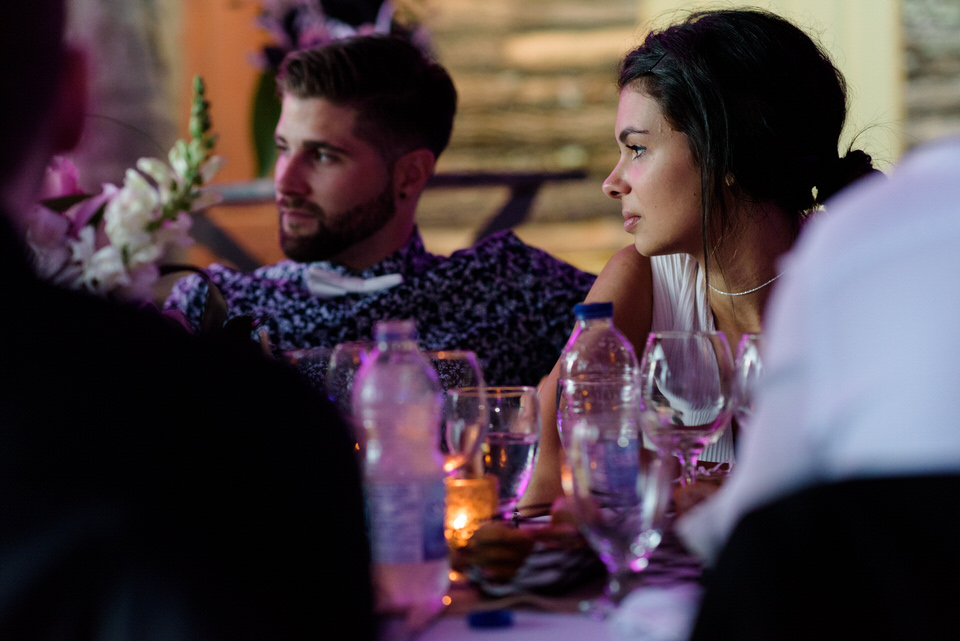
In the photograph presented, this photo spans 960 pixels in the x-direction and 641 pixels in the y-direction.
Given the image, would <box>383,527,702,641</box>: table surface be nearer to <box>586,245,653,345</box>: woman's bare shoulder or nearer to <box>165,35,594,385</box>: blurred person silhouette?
<box>586,245,653,345</box>: woman's bare shoulder

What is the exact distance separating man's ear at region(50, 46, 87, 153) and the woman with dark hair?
109cm

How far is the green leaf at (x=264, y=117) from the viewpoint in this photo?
3459 millimetres

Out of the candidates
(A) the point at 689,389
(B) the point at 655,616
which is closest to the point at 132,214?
(A) the point at 689,389

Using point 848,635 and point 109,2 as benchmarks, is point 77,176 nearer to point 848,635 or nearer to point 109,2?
point 848,635

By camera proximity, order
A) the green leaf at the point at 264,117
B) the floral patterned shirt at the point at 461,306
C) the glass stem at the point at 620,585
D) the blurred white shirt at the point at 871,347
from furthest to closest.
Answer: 1. the green leaf at the point at 264,117
2. the floral patterned shirt at the point at 461,306
3. the glass stem at the point at 620,585
4. the blurred white shirt at the point at 871,347

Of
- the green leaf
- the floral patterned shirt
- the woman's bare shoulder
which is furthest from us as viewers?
the green leaf

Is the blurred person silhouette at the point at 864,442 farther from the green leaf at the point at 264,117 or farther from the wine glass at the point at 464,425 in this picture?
the green leaf at the point at 264,117

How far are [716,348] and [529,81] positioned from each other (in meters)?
2.97

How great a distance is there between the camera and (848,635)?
1.57ft

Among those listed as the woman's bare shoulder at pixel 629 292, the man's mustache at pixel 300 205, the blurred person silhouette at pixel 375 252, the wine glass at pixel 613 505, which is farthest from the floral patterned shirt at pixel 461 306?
the wine glass at pixel 613 505

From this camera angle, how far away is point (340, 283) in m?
2.35

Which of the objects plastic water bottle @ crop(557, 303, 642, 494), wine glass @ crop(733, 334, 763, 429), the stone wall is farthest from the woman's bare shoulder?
the stone wall

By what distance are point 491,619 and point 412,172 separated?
76.6 inches

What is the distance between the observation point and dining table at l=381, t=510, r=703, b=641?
2.35 ft
